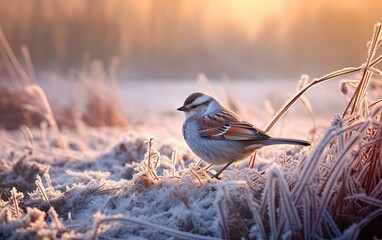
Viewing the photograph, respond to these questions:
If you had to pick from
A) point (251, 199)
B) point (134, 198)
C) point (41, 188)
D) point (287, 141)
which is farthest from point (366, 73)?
point (41, 188)

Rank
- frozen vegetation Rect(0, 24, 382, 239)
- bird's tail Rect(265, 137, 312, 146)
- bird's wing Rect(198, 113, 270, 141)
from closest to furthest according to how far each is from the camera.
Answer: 1. frozen vegetation Rect(0, 24, 382, 239)
2. bird's tail Rect(265, 137, 312, 146)
3. bird's wing Rect(198, 113, 270, 141)

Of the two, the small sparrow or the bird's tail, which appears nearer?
the bird's tail

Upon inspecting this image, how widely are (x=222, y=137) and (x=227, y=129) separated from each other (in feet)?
0.18

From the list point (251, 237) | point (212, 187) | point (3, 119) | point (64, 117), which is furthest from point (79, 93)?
point (251, 237)

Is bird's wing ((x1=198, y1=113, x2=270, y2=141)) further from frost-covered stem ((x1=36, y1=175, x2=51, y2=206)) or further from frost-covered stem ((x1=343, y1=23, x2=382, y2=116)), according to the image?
frost-covered stem ((x1=36, y1=175, x2=51, y2=206))

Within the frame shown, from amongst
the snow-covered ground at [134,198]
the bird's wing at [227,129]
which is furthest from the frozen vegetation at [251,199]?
the bird's wing at [227,129]

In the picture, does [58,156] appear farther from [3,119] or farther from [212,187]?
[3,119]

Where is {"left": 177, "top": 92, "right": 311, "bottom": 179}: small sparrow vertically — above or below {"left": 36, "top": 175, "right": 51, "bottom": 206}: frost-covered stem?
above

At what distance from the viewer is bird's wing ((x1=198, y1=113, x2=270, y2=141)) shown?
2.68 m

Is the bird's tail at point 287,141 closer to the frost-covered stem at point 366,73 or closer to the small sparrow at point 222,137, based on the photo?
the small sparrow at point 222,137

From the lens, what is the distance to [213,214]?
2098mm

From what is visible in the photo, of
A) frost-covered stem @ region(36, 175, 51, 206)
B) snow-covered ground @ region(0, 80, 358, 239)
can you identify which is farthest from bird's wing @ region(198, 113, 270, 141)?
frost-covered stem @ region(36, 175, 51, 206)

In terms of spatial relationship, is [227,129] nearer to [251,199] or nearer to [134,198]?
[134,198]

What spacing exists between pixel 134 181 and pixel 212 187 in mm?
363
